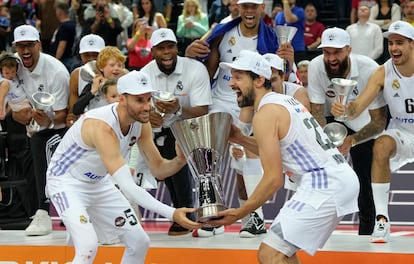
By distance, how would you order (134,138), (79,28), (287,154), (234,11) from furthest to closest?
(79,28) < (234,11) < (134,138) < (287,154)

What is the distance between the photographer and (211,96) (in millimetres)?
9688

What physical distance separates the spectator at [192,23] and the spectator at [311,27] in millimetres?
1379

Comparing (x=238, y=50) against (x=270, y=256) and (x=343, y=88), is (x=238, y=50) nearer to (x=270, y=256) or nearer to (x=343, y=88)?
(x=343, y=88)

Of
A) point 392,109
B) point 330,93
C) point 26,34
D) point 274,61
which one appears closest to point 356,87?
point 330,93

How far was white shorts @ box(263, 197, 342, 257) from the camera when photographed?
281 inches

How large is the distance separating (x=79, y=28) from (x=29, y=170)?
4547 millimetres

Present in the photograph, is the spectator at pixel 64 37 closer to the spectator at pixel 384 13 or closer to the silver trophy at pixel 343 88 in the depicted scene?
the spectator at pixel 384 13

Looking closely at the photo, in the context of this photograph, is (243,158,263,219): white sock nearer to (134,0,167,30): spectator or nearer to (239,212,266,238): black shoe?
(239,212,266,238): black shoe

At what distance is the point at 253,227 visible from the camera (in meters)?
9.27

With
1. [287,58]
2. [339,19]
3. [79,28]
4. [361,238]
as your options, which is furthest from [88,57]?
[339,19]

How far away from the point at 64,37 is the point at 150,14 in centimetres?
129

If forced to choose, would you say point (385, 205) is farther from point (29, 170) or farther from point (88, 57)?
point (29, 170)

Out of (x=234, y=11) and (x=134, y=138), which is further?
(x=234, y=11)

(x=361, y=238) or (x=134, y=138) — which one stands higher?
(x=134, y=138)
